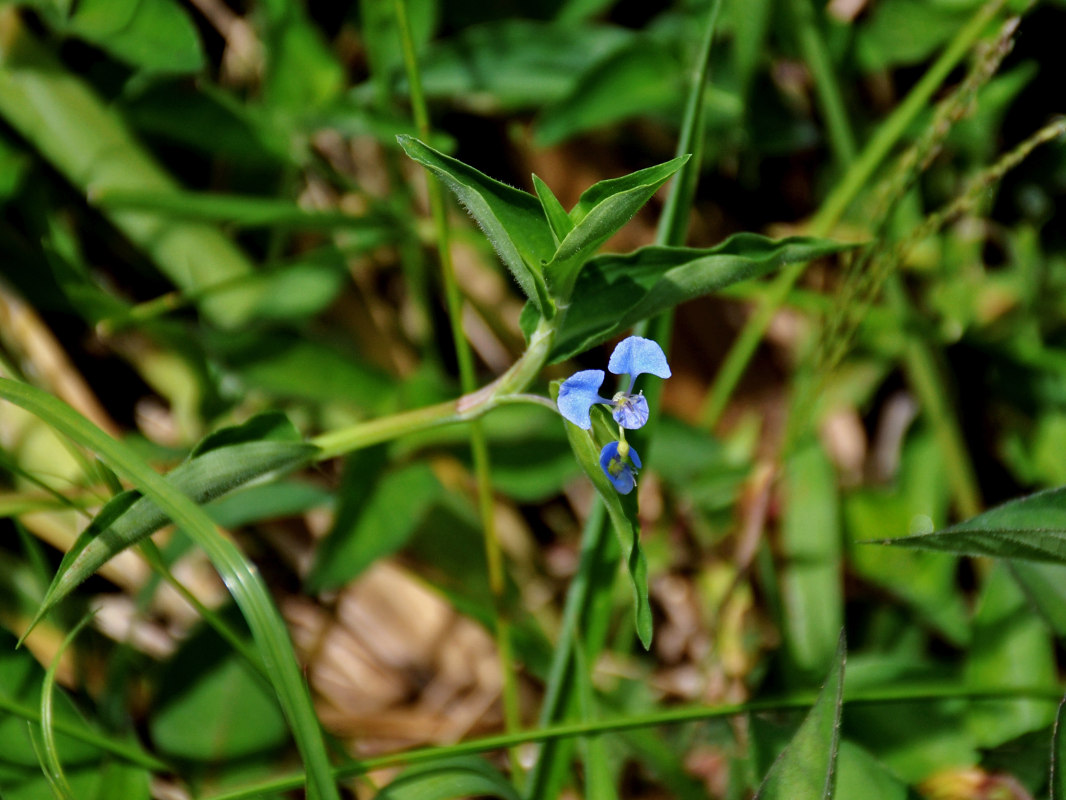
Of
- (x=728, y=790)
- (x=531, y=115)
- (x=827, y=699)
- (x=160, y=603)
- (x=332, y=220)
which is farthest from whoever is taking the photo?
(x=531, y=115)

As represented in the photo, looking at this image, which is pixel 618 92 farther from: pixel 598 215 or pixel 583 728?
pixel 583 728

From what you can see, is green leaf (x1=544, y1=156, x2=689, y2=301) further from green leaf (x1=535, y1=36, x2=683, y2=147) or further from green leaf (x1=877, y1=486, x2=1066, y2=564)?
green leaf (x1=535, y1=36, x2=683, y2=147)

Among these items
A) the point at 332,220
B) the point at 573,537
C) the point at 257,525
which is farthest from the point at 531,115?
the point at 257,525

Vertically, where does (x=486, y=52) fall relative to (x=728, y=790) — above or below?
above

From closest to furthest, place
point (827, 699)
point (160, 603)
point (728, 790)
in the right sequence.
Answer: point (827, 699), point (728, 790), point (160, 603)

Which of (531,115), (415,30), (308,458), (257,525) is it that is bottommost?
(308,458)

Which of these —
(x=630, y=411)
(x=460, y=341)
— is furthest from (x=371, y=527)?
(x=630, y=411)

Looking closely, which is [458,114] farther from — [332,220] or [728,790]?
[728,790]
